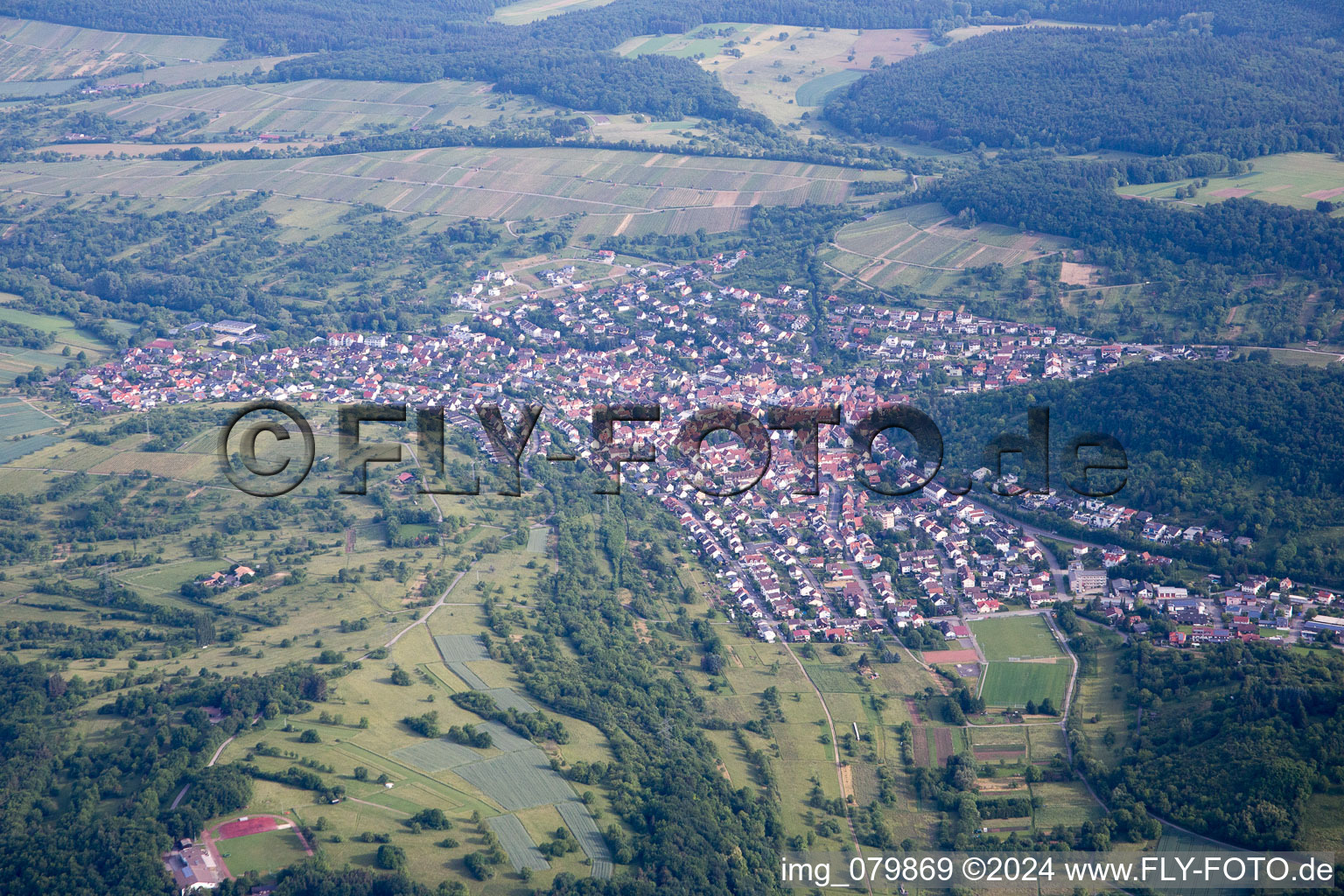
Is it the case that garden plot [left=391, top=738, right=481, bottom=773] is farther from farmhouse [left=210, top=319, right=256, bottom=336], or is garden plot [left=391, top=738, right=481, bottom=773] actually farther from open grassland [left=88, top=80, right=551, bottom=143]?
open grassland [left=88, top=80, right=551, bottom=143]

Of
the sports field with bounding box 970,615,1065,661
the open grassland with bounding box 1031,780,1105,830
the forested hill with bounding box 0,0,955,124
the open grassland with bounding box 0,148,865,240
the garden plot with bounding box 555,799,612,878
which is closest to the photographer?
the garden plot with bounding box 555,799,612,878

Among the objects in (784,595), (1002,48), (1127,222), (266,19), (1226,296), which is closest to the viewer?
(784,595)

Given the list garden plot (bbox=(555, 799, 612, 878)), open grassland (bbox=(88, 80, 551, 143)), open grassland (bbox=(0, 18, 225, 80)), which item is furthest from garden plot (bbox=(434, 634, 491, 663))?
open grassland (bbox=(0, 18, 225, 80))

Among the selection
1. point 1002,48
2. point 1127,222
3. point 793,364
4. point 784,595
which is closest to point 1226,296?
point 1127,222

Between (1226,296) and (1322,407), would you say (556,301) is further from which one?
(1322,407)

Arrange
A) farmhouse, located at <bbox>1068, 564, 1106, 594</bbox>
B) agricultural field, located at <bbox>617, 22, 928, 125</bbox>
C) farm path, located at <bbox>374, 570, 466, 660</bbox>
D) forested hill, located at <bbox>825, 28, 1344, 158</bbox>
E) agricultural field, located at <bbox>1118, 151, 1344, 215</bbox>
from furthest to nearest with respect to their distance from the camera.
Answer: agricultural field, located at <bbox>617, 22, 928, 125</bbox> < forested hill, located at <bbox>825, 28, 1344, 158</bbox> < agricultural field, located at <bbox>1118, 151, 1344, 215</bbox> < farmhouse, located at <bbox>1068, 564, 1106, 594</bbox> < farm path, located at <bbox>374, 570, 466, 660</bbox>

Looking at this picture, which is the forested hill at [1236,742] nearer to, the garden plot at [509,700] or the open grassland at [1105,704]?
the open grassland at [1105,704]
